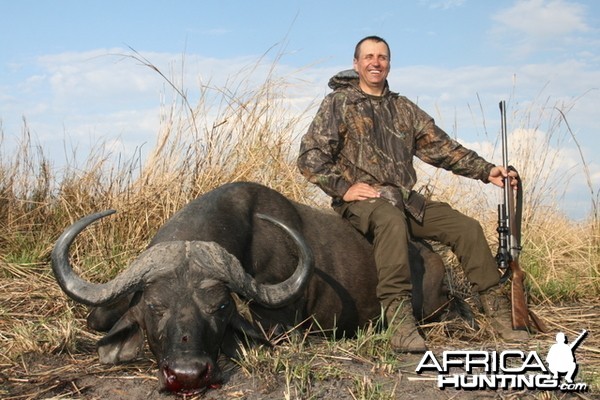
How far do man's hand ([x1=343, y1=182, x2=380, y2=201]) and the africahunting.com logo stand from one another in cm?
143

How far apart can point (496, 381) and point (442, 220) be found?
209 cm

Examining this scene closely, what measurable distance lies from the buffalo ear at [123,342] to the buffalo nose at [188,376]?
68 cm

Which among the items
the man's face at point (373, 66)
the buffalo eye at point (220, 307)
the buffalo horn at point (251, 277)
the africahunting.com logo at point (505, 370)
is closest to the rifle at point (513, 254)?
the africahunting.com logo at point (505, 370)

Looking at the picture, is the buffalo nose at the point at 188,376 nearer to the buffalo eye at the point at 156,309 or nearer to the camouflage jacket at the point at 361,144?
the buffalo eye at the point at 156,309

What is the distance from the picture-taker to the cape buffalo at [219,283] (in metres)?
3.79

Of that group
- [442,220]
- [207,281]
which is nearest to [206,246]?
[207,281]

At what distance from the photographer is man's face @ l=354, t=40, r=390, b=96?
5801 mm

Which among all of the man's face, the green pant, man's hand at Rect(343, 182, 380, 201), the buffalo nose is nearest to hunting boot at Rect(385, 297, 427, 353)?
the green pant

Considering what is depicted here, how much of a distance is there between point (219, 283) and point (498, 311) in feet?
8.41

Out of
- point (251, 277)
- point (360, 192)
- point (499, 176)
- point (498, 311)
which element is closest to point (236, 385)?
point (251, 277)

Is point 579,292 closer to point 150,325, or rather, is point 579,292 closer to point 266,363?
point 266,363

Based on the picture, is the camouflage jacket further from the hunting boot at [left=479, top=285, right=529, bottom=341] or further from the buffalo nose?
the buffalo nose

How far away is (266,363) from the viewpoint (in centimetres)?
390

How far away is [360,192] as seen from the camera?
5453mm
